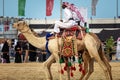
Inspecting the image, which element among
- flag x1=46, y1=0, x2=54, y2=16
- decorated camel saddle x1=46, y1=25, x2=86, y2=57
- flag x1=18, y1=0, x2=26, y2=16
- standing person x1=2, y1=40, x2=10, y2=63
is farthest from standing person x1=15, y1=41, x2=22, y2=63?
decorated camel saddle x1=46, y1=25, x2=86, y2=57

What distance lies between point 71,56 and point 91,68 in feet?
2.26

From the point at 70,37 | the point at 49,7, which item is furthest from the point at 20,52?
the point at 70,37

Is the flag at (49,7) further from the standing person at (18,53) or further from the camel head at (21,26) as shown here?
the camel head at (21,26)

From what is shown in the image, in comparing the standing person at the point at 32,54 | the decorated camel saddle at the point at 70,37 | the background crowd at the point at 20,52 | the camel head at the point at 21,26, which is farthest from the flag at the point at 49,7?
the decorated camel saddle at the point at 70,37

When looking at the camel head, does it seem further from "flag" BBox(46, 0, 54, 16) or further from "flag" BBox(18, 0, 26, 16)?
"flag" BBox(18, 0, 26, 16)

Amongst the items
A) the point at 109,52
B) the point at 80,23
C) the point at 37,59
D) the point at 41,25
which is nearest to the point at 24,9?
the point at 37,59

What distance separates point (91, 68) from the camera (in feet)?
39.4

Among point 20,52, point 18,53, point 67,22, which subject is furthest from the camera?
point 18,53

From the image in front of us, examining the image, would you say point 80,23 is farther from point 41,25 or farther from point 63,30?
point 41,25

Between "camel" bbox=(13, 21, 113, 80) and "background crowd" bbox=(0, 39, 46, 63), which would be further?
"background crowd" bbox=(0, 39, 46, 63)

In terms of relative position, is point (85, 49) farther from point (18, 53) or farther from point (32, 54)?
point (32, 54)

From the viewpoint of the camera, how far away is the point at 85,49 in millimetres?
11734

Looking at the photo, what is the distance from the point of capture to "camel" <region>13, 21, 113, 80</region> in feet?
37.2

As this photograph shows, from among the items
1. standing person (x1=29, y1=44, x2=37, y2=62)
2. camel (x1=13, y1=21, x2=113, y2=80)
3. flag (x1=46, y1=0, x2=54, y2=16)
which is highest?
flag (x1=46, y1=0, x2=54, y2=16)
